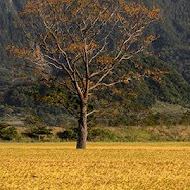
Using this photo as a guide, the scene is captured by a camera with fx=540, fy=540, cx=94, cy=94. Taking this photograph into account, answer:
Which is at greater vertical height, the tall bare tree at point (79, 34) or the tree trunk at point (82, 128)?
the tall bare tree at point (79, 34)

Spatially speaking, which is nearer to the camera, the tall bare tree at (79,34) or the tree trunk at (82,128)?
the tall bare tree at (79,34)

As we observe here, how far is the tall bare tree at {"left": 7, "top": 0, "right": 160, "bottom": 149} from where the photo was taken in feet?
164

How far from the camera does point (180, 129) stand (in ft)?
283

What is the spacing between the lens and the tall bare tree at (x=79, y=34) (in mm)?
49938

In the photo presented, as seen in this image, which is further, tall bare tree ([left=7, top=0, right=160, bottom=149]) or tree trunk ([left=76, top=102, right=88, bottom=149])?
tree trunk ([left=76, top=102, right=88, bottom=149])

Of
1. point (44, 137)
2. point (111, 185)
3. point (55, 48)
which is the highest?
point (55, 48)

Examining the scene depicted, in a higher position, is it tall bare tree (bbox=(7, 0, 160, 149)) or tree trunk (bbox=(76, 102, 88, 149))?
tall bare tree (bbox=(7, 0, 160, 149))

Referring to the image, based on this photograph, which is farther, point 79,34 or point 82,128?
point 79,34

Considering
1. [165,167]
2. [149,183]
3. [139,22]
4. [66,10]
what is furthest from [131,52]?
[149,183]

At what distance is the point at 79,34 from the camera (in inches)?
2028

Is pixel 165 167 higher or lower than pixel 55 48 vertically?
lower

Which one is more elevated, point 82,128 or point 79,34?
point 79,34

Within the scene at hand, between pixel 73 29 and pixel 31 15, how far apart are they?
421 centimetres

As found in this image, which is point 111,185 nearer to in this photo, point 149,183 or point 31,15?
point 149,183
